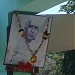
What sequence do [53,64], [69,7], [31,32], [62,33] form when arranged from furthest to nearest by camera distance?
1. [53,64]
2. [69,7]
3. [62,33]
4. [31,32]

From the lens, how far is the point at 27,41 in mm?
3502

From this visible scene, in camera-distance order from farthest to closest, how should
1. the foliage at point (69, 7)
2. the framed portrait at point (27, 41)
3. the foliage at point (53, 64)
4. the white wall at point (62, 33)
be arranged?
the foliage at point (53, 64) → the foliage at point (69, 7) → the white wall at point (62, 33) → the framed portrait at point (27, 41)

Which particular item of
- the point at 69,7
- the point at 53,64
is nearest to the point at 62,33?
the point at 69,7

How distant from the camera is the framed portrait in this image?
344cm

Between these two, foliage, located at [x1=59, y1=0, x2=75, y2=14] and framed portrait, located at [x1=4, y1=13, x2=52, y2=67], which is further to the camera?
foliage, located at [x1=59, y1=0, x2=75, y2=14]

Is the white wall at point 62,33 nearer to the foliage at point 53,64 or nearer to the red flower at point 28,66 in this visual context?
the red flower at point 28,66

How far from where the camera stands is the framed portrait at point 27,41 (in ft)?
11.3

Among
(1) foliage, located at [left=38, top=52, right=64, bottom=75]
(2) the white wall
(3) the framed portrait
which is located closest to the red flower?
(3) the framed portrait

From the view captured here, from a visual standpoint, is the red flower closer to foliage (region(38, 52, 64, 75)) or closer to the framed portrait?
the framed portrait

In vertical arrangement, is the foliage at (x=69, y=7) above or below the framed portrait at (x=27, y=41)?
above

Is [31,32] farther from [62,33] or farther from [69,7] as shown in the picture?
[69,7]

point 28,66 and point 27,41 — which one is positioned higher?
point 27,41

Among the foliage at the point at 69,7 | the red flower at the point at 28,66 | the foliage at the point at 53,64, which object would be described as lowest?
the foliage at the point at 53,64

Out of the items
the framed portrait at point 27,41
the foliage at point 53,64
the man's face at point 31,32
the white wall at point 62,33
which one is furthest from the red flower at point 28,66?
the foliage at point 53,64
